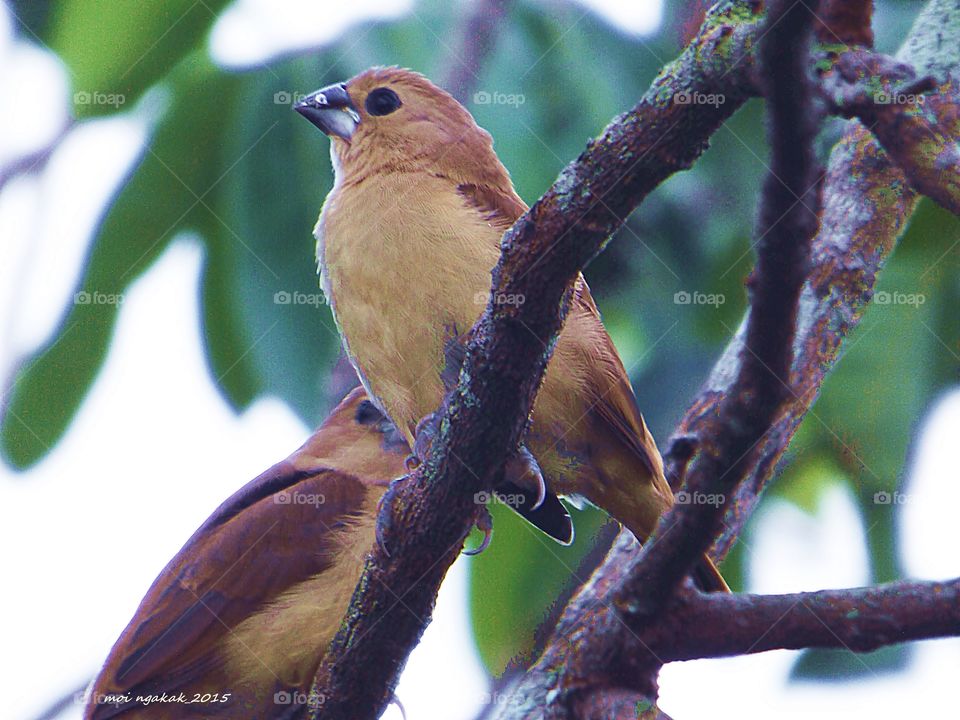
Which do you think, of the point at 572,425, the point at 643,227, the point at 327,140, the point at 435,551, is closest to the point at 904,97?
the point at 435,551

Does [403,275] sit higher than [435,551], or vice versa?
[403,275]

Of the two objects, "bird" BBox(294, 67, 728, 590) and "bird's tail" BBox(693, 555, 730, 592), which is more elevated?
"bird" BBox(294, 67, 728, 590)

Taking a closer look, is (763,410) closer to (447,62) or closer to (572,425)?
(572,425)

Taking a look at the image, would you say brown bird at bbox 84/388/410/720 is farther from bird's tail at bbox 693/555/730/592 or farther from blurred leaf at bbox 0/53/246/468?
bird's tail at bbox 693/555/730/592

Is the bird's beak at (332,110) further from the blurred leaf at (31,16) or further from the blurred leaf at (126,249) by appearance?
the blurred leaf at (31,16)

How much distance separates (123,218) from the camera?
392 centimetres

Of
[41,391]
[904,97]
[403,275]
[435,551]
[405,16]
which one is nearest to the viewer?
[904,97]

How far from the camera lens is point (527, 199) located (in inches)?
156

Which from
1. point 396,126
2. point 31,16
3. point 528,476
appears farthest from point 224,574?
point 31,16

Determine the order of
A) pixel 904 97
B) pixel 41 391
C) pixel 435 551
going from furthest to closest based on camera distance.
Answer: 1. pixel 41 391
2. pixel 435 551
3. pixel 904 97

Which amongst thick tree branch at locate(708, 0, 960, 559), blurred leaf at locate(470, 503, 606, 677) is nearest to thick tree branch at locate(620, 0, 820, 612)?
thick tree branch at locate(708, 0, 960, 559)

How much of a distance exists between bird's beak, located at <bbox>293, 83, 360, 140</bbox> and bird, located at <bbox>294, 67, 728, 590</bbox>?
1.21ft

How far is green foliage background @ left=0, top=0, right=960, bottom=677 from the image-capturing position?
12.8ft

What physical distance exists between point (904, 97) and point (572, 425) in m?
1.61
